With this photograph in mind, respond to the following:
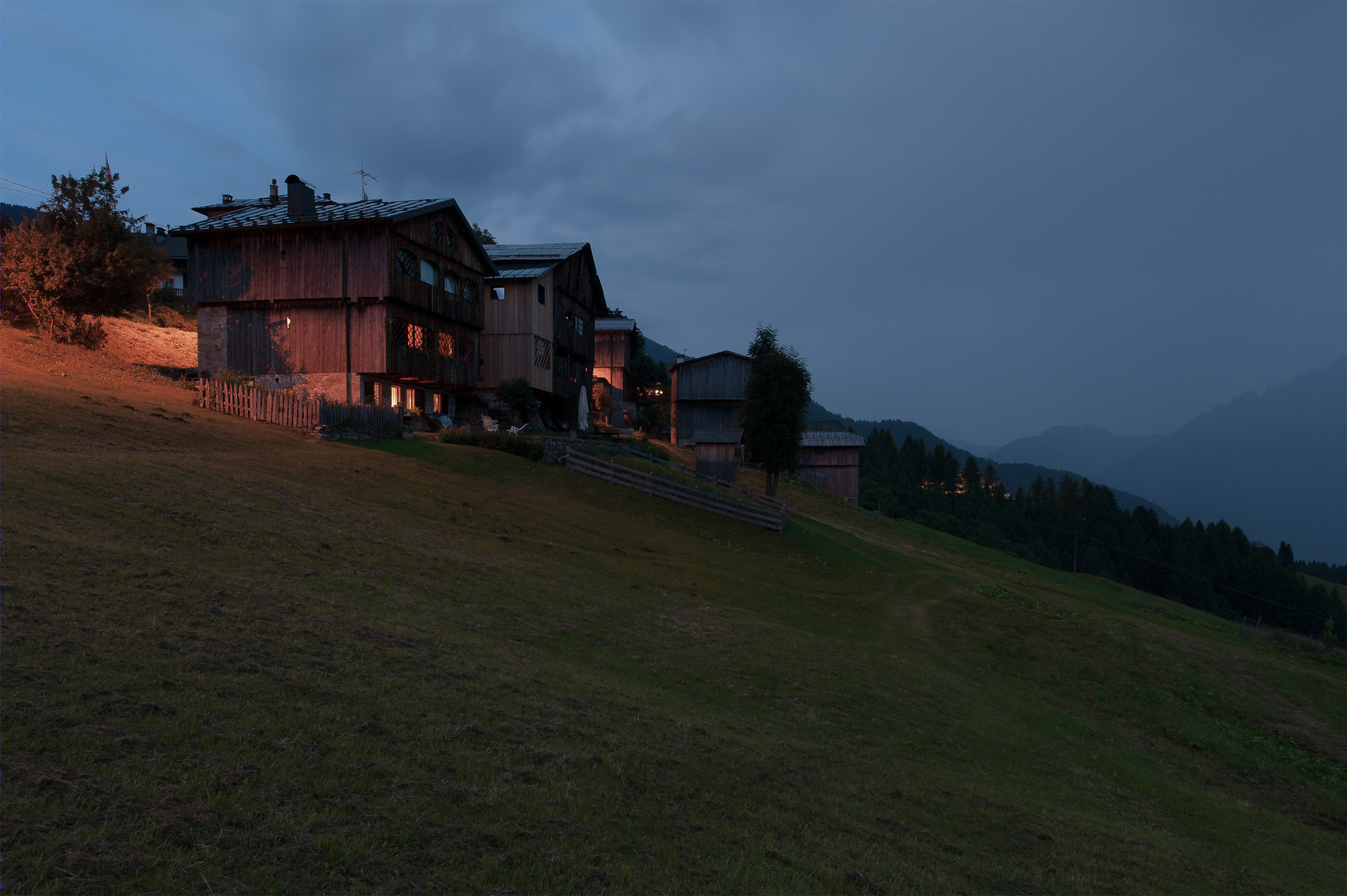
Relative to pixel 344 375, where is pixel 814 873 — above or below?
below

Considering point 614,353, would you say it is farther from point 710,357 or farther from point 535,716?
point 535,716

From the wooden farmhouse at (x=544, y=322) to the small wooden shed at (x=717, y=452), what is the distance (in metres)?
13.7

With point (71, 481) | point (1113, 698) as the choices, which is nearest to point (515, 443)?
point (71, 481)

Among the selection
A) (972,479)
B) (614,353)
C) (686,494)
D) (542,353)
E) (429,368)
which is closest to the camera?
(686,494)

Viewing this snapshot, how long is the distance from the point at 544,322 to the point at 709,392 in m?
18.9

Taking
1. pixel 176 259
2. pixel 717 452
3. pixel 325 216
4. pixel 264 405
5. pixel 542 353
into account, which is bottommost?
pixel 717 452

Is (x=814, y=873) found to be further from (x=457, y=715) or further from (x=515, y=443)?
(x=515, y=443)

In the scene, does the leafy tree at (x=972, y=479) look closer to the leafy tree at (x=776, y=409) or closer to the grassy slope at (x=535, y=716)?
the leafy tree at (x=776, y=409)

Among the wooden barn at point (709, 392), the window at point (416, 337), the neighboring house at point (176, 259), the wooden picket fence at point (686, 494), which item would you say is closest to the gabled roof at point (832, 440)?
the wooden barn at point (709, 392)

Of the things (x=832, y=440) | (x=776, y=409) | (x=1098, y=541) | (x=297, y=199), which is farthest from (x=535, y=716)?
(x=1098, y=541)

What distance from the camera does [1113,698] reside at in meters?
18.5

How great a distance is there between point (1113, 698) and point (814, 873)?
16575mm

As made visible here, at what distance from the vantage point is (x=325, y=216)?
3678 cm

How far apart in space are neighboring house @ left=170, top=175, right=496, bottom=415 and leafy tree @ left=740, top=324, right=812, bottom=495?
20.3 meters
